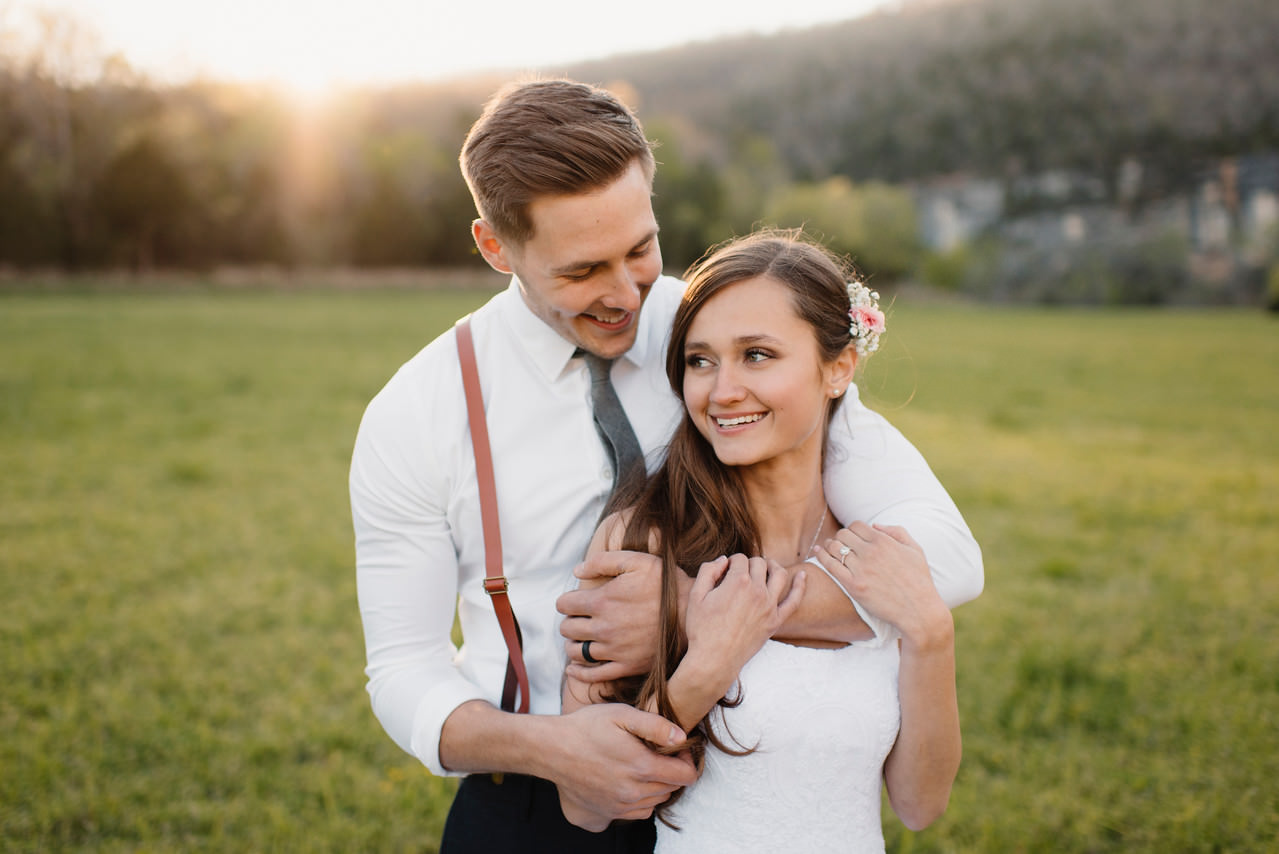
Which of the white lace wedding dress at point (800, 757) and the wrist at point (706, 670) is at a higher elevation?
the wrist at point (706, 670)

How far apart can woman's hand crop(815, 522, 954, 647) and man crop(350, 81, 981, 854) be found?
0.48 ft

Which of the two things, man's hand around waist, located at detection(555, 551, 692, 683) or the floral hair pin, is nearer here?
man's hand around waist, located at detection(555, 551, 692, 683)

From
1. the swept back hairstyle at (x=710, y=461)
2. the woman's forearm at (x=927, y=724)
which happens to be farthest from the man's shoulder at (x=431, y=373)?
the woman's forearm at (x=927, y=724)

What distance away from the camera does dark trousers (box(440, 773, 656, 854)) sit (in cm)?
238

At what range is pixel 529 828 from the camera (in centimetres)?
239

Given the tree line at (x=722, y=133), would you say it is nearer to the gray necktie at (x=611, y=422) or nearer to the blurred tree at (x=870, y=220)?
the blurred tree at (x=870, y=220)

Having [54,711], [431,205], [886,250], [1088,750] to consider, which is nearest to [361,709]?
[54,711]

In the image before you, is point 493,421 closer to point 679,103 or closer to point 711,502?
point 711,502

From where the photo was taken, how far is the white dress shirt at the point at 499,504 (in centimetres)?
231

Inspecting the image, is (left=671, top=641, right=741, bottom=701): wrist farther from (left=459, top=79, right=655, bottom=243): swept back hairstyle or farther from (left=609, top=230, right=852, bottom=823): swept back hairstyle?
(left=459, top=79, right=655, bottom=243): swept back hairstyle

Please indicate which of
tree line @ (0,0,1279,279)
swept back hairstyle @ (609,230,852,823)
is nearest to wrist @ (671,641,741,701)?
swept back hairstyle @ (609,230,852,823)

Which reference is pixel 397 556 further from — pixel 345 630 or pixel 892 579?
pixel 345 630

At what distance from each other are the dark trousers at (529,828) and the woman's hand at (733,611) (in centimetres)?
70

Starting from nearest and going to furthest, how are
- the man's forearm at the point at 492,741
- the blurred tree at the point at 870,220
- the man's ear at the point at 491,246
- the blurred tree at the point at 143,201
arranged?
the man's forearm at the point at 492,741 → the man's ear at the point at 491,246 → the blurred tree at the point at 143,201 → the blurred tree at the point at 870,220
